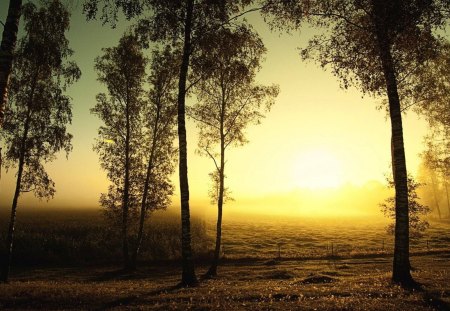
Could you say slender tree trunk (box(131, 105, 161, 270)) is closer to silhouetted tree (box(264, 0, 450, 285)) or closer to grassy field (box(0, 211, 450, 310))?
grassy field (box(0, 211, 450, 310))

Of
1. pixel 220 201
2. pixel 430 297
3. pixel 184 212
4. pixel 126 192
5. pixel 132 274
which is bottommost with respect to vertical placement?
pixel 132 274

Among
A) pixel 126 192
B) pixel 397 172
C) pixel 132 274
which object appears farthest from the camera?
pixel 126 192

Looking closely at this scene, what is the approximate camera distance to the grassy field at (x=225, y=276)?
40.6 ft

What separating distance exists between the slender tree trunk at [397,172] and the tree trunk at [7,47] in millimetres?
15117

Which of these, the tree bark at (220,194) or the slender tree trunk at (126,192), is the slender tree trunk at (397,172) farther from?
the slender tree trunk at (126,192)

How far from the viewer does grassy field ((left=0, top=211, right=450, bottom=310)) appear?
1237 centimetres

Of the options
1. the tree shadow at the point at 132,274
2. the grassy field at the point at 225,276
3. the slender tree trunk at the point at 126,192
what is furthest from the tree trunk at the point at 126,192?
the grassy field at the point at 225,276

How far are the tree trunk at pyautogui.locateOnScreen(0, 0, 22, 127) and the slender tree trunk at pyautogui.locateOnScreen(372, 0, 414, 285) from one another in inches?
595

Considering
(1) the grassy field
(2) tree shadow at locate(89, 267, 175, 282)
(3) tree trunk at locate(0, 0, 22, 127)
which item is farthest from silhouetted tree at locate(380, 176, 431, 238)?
(3) tree trunk at locate(0, 0, 22, 127)

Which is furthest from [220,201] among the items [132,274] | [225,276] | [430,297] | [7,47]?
[7,47]

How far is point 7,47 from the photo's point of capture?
10.7 meters

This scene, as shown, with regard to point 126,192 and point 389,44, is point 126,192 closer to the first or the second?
point 126,192

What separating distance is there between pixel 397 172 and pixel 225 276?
16705 mm

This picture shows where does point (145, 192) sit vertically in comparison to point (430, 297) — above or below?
above
